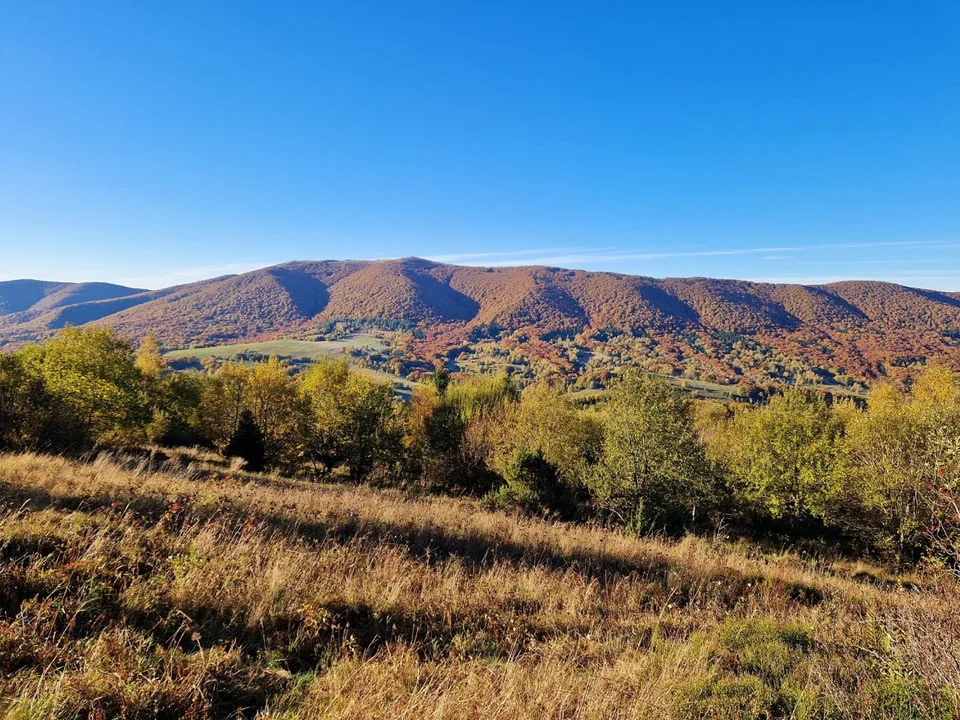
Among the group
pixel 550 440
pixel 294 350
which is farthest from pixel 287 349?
pixel 550 440

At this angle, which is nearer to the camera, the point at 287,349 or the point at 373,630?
the point at 373,630

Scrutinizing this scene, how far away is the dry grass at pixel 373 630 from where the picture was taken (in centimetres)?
320

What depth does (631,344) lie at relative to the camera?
7643 inches

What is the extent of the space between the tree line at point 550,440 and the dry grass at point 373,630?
26.9ft

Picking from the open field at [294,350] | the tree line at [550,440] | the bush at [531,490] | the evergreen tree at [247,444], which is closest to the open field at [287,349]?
the open field at [294,350]

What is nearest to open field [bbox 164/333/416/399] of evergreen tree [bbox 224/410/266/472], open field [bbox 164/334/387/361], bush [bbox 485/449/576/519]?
open field [bbox 164/334/387/361]

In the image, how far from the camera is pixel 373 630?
15.3 ft

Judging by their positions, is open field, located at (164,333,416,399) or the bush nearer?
the bush

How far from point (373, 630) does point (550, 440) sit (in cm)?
2819

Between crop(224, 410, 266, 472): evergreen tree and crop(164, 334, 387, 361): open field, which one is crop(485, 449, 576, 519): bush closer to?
crop(224, 410, 266, 472): evergreen tree

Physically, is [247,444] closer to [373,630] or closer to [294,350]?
[373,630]

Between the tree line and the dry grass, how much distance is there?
26.9 ft

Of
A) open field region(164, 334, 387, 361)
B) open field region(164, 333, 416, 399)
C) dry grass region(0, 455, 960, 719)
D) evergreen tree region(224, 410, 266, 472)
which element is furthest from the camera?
open field region(164, 334, 387, 361)

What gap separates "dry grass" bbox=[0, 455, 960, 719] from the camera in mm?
3195
